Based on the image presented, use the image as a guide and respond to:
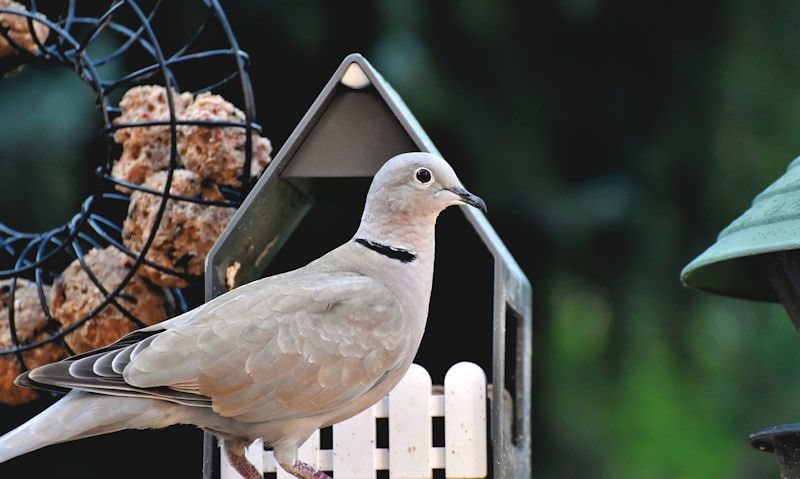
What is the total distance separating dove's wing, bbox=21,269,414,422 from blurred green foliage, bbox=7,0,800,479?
58.0 inches

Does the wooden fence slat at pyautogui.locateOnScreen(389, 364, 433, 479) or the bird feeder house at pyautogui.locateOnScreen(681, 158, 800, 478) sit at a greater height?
the bird feeder house at pyautogui.locateOnScreen(681, 158, 800, 478)

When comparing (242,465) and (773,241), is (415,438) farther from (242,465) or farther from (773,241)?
(773,241)

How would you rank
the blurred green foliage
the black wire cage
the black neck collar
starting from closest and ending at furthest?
the black neck collar, the black wire cage, the blurred green foliage

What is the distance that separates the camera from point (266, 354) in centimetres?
240

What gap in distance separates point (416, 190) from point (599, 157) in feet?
5.83

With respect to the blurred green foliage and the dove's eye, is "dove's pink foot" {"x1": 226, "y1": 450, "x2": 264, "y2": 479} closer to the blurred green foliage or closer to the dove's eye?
the dove's eye

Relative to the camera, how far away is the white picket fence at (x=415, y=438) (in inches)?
108

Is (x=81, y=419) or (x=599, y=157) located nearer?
(x=81, y=419)

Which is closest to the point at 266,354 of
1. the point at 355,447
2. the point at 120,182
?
the point at 355,447

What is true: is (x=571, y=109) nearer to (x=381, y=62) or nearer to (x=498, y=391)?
(x=381, y=62)

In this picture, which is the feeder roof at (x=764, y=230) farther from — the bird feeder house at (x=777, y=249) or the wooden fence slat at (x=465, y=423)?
the wooden fence slat at (x=465, y=423)

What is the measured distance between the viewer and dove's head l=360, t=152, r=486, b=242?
8.38 feet

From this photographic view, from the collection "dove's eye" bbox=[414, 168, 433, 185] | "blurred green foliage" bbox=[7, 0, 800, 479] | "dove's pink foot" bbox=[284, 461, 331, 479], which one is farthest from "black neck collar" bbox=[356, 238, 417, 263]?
"blurred green foliage" bbox=[7, 0, 800, 479]

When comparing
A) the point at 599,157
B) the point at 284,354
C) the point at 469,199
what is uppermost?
the point at 599,157
